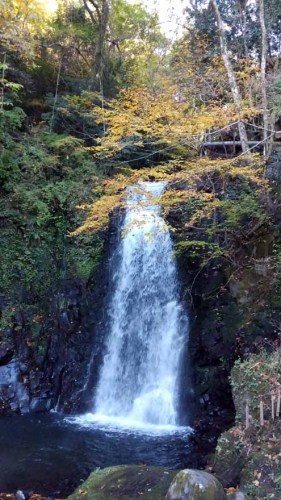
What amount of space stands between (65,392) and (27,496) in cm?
414

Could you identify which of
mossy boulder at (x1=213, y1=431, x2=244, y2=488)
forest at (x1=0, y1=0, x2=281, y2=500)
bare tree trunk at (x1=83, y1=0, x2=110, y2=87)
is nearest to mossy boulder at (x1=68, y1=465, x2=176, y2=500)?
forest at (x1=0, y1=0, x2=281, y2=500)

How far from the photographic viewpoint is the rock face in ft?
13.8

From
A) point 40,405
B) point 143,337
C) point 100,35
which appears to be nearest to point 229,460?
point 143,337

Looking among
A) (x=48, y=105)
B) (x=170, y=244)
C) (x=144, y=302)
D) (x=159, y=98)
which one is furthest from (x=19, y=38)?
(x=144, y=302)

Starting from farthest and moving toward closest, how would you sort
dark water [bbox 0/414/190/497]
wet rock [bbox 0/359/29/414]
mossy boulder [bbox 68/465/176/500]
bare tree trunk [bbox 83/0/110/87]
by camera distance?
bare tree trunk [bbox 83/0/110/87] → wet rock [bbox 0/359/29/414] → dark water [bbox 0/414/190/497] → mossy boulder [bbox 68/465/176/500]

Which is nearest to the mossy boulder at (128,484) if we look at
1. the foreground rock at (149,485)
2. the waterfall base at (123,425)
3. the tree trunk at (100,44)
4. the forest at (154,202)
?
the foreground rock at (149,485)

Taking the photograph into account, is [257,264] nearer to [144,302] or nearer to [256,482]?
[144,302]

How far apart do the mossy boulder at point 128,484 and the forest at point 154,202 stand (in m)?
0.21

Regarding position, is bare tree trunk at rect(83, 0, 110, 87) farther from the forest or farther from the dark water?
the dark water

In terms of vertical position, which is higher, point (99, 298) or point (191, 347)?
point (99, 298)

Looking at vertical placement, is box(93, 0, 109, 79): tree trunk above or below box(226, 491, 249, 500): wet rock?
above

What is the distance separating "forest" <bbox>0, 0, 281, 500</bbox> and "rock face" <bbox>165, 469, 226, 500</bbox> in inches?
29.6

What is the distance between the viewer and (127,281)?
11.0 metres

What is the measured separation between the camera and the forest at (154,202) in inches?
311
